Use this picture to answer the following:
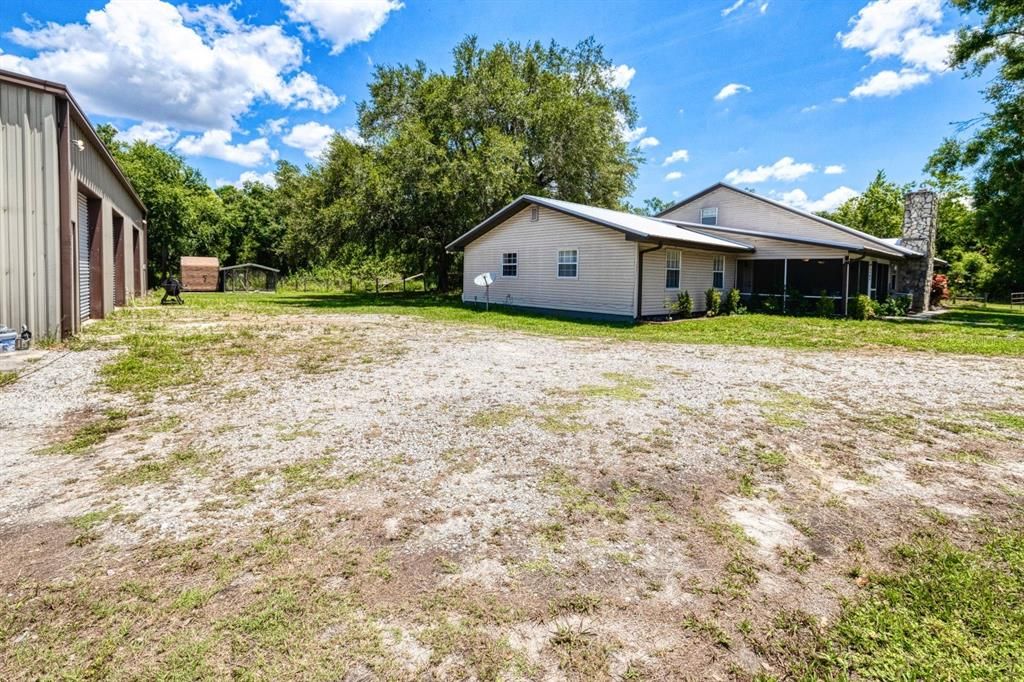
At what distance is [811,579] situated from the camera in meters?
2.47

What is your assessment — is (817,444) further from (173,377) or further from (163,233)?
(163,233)

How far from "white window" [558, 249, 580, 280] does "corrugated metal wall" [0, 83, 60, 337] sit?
12.3m

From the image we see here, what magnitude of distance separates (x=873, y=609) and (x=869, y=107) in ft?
117

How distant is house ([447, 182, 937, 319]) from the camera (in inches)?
608

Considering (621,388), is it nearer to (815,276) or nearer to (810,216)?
(815,276)

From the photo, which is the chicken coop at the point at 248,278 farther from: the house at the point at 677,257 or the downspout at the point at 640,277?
the downspout at the point at 640,277

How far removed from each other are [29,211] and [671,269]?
14.9 m

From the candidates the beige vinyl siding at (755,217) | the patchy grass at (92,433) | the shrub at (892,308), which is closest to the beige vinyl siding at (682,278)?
the beige vinyl siding at (755,217)

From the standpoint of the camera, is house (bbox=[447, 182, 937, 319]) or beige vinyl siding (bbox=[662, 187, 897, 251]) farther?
beige vinyl siding (bbox=[662, 187, 897, 251])

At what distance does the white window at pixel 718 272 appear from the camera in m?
17.9

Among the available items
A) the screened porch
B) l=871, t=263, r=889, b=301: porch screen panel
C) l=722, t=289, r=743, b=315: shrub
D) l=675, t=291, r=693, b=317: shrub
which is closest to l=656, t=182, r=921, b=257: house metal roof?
the screened porch

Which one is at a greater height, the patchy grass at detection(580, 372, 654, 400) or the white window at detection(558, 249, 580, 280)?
the white window at detection(558, 249, 580, 280)

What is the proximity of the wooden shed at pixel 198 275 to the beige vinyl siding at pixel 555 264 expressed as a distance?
829 inches

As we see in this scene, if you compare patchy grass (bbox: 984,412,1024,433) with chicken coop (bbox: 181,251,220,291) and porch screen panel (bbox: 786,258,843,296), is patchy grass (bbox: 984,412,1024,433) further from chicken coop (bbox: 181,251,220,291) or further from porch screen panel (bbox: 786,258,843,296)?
chicken coop (bbox: 181,251,220,291)
